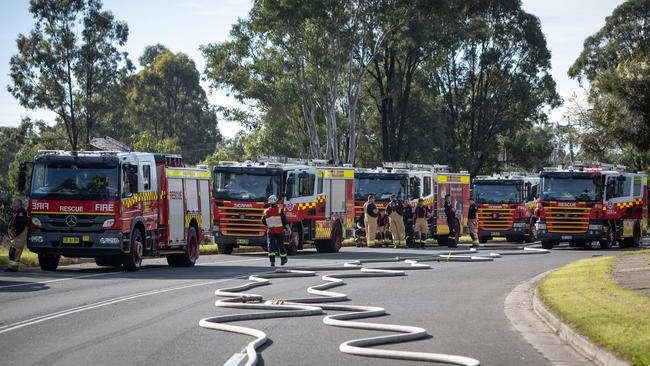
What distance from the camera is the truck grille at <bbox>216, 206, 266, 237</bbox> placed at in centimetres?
3331

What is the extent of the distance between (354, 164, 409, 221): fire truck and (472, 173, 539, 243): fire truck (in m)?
5.78

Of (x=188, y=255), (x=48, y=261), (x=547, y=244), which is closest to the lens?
(x=48, y=261)

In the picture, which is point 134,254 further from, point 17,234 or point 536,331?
point 536,331

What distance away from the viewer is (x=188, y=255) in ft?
95.7

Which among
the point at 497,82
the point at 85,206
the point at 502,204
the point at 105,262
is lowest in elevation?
the point at 105,262

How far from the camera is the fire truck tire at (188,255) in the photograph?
29.1 metres

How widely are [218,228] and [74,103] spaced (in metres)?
43.8

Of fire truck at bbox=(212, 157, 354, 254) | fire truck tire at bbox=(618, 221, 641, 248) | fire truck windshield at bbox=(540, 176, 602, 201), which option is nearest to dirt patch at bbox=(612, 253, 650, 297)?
fire truck windshield at bbox=(540, 176, 602, 201)

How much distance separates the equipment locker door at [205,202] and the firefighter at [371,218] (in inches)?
338

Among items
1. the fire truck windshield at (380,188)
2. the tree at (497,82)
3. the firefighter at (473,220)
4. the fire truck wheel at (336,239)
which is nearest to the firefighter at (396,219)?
the fire truck windshield at (380,188)

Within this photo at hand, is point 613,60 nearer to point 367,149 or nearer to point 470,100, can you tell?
point 470,100

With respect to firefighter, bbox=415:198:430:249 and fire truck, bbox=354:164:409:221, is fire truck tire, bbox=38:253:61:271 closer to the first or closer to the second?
firefighter, bbox=415:198:430:249

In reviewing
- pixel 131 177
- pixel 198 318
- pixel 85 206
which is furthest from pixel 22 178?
pixel 198 318

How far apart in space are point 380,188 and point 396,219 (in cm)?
202
